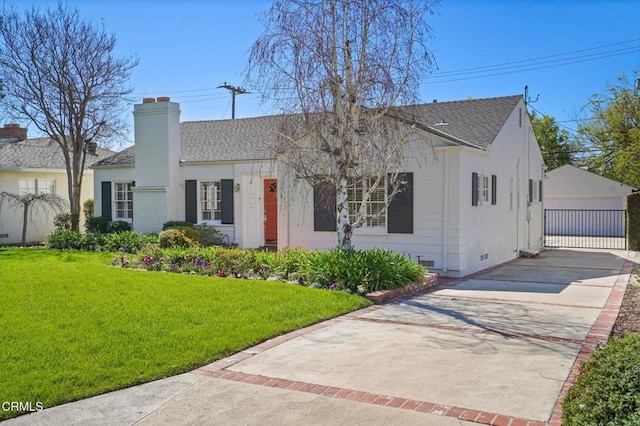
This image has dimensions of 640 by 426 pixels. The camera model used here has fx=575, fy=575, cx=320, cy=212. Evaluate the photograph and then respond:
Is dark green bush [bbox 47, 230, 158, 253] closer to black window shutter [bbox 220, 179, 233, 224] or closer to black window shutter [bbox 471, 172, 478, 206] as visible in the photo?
black window shutter [bbox 220, 179, 233, 224]

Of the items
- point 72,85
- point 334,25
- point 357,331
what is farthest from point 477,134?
point 72,85

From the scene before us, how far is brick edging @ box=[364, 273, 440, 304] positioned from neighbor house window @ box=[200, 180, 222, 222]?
8371 millimetres

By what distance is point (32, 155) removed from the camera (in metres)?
22.7

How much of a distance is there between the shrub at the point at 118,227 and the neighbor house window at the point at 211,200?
2753mm

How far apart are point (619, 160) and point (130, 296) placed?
2433cm

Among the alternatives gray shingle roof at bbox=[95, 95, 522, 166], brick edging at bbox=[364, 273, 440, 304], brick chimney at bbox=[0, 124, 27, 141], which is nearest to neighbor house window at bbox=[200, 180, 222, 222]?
gray shingle roof at bbox=[95, 95, 522, 166]

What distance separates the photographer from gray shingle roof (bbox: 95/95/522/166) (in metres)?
15.1

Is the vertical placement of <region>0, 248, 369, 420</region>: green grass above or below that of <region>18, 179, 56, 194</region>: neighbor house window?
below

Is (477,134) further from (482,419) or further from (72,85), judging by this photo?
(72,85)

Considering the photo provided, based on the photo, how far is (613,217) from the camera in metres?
29.8

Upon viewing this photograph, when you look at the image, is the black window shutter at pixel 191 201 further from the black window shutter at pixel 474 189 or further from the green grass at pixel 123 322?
the black window shutter at pixel 474 189

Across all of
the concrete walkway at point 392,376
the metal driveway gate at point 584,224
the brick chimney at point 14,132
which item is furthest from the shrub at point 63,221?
the metal driveway gate at point 584,224

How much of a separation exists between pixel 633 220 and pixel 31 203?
21.5m

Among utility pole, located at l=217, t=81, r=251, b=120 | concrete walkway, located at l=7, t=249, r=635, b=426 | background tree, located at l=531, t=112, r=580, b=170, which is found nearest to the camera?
concrete walkway, located at l=7, t=249, r=635, b=426
